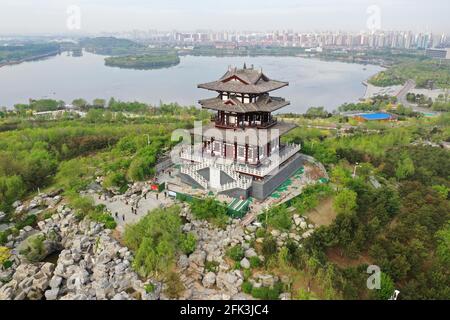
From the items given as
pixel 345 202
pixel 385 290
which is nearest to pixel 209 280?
pixel 385 290

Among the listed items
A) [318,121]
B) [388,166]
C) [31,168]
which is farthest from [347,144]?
[31,168]

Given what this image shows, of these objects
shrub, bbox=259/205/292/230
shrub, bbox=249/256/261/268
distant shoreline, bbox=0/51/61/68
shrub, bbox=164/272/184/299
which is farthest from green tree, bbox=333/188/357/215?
distant shoreline, bbox=0/51/61/68

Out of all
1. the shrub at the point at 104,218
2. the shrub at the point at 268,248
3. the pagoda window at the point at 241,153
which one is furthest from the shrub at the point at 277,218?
the shrub at the point at 104,218

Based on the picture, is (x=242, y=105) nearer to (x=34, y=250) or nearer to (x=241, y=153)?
(x=241, y=153)

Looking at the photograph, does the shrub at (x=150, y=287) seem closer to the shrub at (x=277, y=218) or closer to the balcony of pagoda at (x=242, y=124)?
the shrub at (x=277, y=218)

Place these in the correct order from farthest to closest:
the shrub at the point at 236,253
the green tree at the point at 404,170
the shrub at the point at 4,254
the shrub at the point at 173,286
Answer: the green tree at the point at 404,170
the shrub at the point at 4,254
the shrub at the point at 236,253
the shrub at the point at 173,286

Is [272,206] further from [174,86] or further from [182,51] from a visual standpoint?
[182,51]

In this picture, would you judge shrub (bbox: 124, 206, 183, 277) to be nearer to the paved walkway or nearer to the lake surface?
the paved walkway

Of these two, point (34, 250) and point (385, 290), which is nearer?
point (385, 290)
